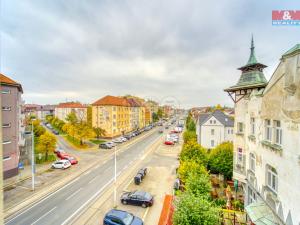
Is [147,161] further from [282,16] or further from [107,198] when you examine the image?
[282,16]

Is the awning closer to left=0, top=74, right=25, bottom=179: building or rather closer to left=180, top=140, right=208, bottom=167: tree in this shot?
left=180, top=140, right=208, bottom=167: tree

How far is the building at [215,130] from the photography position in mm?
36500

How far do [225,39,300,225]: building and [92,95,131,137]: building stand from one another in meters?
40.0

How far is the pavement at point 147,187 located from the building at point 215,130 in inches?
325

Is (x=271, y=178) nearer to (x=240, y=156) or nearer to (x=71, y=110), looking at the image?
(x=240, y=156)

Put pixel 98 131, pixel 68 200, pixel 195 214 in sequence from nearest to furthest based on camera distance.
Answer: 1. pixel 195 214
2. pixel 68 200
3. pixel 98 131

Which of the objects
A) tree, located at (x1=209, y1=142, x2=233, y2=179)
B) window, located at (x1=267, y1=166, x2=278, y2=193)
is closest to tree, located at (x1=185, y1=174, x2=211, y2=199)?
window, located at (x1=267, y1=166, x2=278, y2=193)

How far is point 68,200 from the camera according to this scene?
1678 cm

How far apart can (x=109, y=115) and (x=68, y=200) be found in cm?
3497

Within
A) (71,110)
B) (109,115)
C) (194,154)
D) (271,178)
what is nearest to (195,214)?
(271,178)

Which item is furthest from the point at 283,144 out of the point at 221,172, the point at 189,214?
the point at 221,172

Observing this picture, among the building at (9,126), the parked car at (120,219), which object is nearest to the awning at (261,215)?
the parked car at (120,219)

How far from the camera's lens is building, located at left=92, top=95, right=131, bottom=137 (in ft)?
167

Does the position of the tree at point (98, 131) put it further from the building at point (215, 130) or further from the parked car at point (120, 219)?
the parked car at point (120, 219)
